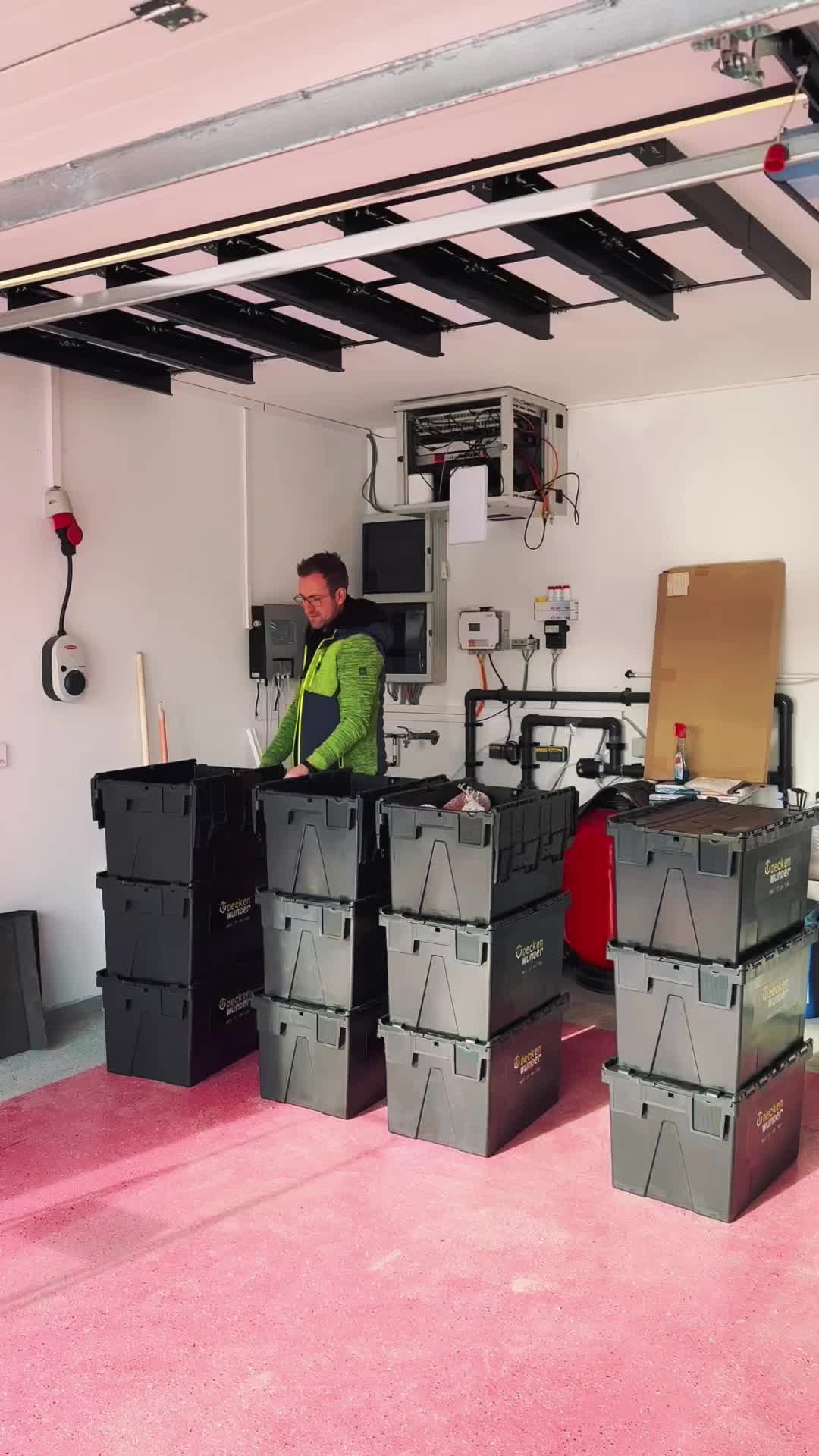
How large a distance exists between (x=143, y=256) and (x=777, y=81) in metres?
1.82

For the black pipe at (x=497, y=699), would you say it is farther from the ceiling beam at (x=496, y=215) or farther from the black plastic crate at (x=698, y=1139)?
the ceiling beam at (x=496, y=215)

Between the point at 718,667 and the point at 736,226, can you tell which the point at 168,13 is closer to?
the point at 736,226

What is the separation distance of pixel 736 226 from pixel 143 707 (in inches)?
125

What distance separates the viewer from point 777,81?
261cm

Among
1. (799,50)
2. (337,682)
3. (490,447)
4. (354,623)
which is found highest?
(799,50)

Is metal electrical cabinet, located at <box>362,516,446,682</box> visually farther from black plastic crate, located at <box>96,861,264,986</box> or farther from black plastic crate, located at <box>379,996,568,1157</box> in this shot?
black plastic crate, located at <box>379,996,568,1157</box>

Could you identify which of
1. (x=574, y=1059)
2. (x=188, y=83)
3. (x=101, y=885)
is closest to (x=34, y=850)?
(x=101, y=885)

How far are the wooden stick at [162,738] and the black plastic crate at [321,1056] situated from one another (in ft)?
5.35

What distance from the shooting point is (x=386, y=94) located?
2328 millimetres

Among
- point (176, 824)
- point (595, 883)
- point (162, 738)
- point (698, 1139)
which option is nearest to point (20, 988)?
point (176, 824)

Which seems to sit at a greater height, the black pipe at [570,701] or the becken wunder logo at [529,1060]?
the black pipe at [570,701]

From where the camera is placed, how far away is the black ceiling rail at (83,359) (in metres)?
4.42

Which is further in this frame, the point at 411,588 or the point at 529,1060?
the point at 411,588

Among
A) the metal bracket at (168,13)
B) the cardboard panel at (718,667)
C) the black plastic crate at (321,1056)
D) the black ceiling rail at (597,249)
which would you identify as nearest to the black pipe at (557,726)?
the cardboard panel at (718,667)
